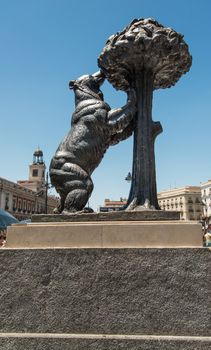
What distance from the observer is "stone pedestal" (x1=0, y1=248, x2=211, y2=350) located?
3416 mm

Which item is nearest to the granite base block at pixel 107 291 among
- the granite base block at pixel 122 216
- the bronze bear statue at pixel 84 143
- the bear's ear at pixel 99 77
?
the granite base block at pixel 122 216

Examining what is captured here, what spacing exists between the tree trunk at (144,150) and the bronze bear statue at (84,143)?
0.16 meters

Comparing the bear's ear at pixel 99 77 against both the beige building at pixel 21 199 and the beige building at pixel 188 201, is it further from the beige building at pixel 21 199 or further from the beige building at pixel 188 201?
the beige building at pixel 188 201

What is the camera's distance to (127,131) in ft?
16.9

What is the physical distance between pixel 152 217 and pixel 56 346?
6.16 feet

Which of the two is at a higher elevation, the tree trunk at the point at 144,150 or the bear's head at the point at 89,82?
the bear's head at the point at 89,82

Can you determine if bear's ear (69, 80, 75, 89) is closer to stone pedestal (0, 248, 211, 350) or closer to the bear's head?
the bear's head

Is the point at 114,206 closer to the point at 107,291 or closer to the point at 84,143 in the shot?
the point at 84,143

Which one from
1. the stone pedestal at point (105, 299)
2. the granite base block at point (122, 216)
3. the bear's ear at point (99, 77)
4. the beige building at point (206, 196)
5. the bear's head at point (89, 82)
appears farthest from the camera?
the beige building at point (206, 196)

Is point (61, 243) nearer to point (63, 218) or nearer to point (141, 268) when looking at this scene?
point (63, 218)

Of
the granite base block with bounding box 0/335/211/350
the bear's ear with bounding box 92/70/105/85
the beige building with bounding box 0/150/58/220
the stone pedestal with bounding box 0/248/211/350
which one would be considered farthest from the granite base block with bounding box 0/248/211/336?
the beige building with bounding box 0/150/58/220

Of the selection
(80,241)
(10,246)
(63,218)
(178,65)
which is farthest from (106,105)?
(10,246)

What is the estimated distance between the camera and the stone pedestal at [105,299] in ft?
11.2

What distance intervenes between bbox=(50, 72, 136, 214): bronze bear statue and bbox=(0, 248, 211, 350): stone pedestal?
3.18ft
